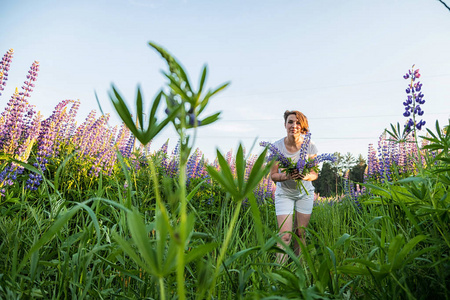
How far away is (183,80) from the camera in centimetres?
55

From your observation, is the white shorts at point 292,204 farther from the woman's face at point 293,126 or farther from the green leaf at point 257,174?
the green leaf at point 257,174

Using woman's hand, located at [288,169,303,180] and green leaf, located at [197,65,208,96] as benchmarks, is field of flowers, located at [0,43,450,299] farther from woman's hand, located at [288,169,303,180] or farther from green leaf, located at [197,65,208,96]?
woman's hand, located at [288,169,303,180]

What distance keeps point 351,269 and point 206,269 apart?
24.5 inches

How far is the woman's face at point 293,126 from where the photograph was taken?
4574mm

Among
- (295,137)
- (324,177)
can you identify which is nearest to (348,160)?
(324,177)

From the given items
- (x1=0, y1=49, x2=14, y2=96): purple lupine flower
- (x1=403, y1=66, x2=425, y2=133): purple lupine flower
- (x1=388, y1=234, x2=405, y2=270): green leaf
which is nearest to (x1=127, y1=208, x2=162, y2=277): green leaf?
(x1=388, y1=234, x2=405, y2=270): green leaf

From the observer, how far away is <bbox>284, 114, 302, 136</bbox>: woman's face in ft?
15.0

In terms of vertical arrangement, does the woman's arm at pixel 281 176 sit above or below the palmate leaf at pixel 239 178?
above

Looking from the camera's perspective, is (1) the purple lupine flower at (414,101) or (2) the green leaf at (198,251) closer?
(2) the green leaf at (198,251)

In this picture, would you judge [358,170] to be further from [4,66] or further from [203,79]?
[203,79]

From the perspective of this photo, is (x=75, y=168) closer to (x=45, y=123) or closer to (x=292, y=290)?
(x=45, y=123)

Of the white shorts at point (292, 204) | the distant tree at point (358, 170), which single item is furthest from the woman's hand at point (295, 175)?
the distant tree at point (358, 170)

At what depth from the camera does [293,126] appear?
15.0ft

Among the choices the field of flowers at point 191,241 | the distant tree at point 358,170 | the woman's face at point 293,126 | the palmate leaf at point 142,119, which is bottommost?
the field of flowers at point 191,241
